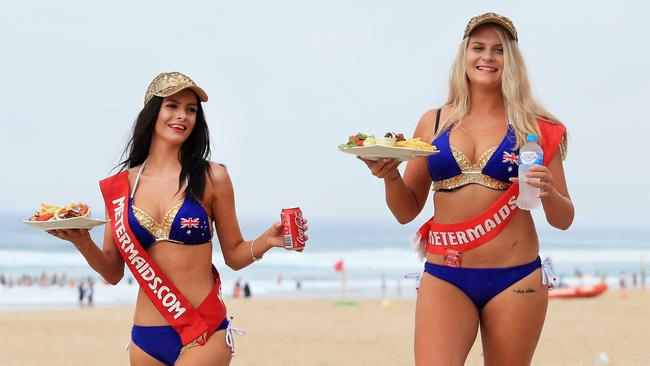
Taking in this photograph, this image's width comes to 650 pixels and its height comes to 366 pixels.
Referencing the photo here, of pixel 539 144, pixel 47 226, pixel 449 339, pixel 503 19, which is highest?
pixel 503 19

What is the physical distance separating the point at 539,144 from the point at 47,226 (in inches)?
97.7

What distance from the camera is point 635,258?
8038cm

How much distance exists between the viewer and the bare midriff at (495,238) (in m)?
4.97

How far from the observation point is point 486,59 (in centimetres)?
508

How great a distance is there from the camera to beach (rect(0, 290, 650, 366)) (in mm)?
18219

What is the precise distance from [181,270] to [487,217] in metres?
1.59

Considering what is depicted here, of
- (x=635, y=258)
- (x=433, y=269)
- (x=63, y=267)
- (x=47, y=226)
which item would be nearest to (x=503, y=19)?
(x=433, y=269)

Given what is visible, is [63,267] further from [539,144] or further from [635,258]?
[539,144]

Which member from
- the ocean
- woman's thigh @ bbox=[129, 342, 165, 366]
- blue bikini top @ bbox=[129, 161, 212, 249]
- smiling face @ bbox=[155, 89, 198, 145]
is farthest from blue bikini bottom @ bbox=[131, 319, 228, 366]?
the ocean

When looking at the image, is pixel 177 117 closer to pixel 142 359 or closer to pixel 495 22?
pixel 142 359

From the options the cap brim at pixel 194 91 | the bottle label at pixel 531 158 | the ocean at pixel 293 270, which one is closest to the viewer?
the bottle label at pixel 531 158

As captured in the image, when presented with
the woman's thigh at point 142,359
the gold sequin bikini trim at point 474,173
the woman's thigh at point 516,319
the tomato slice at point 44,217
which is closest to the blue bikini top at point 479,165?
the gold sequin bikini trim at point 474,173

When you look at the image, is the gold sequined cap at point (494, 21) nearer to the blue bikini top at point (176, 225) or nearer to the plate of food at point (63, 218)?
the blue bikini top at point (176, 225)

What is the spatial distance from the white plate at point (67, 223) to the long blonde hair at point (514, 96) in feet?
6.00
